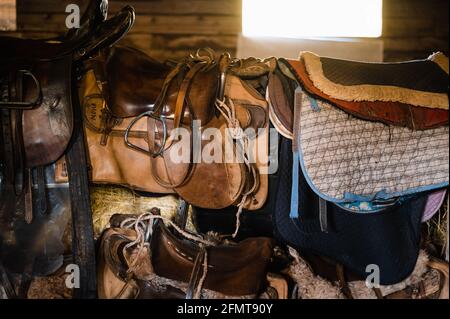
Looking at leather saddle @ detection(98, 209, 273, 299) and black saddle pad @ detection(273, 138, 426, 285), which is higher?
black saddle pad @ detection(273, 138, 426, 285)

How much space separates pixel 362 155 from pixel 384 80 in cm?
23

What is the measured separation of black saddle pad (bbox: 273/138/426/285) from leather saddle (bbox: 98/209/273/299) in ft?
0.32

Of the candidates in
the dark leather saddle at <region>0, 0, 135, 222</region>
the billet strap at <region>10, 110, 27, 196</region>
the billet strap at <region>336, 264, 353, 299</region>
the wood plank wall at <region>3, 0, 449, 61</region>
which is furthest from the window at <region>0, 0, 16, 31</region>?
the billet strap at <region>336, 264, 353, 299</region>

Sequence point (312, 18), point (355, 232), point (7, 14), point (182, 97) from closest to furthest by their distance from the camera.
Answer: point (182, 97) → point (355, 232) → point (7, 14) → point (312, 18)

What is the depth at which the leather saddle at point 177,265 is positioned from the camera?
4.00ft

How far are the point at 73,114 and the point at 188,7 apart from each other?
204 cm

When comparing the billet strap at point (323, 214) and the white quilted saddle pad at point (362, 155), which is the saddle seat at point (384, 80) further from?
the billet strap at point (323, 214)

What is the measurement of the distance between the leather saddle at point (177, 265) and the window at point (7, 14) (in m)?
1.28

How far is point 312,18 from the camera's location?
9.55 feet

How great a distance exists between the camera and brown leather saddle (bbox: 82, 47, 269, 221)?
114 centimetres

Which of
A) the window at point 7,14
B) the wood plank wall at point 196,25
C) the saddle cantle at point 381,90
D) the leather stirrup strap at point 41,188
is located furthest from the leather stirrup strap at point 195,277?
the wood plank wall at point 196,25

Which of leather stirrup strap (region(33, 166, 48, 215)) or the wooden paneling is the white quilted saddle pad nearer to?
leather stirrup strap (region(33, 166, 48, 215))

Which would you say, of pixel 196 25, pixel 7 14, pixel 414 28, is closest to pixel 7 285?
pixel 7 14

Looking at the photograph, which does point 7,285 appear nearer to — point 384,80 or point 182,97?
point 182,97
